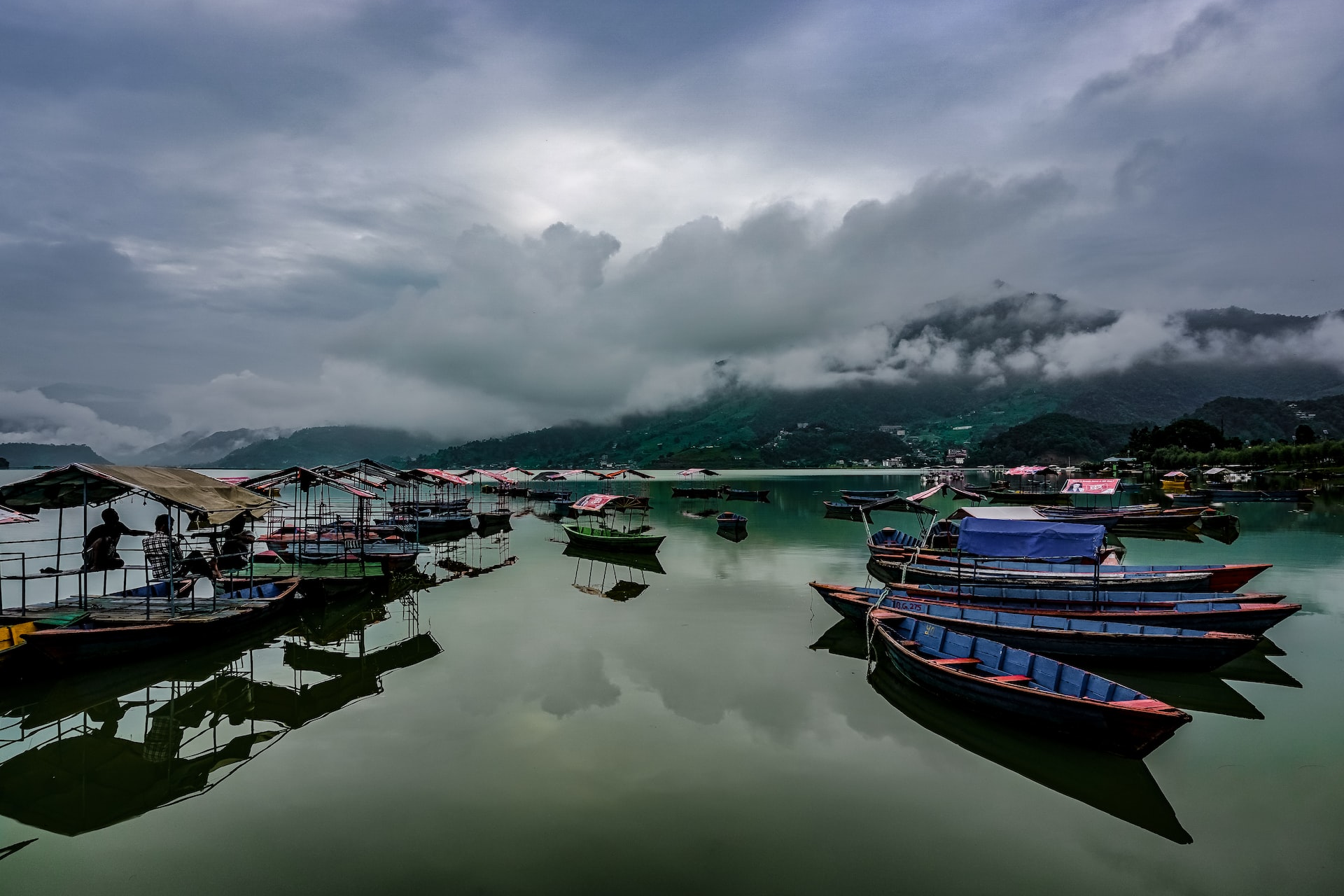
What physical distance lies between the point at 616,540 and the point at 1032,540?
788 inches

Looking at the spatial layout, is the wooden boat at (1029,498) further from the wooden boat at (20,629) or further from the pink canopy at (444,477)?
the wooden boat at (20,629)

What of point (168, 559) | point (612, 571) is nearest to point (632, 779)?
point (168, 559)

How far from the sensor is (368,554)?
26047 millimetres

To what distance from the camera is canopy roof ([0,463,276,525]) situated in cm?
1489

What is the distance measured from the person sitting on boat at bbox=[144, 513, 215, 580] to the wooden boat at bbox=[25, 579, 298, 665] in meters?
1.15

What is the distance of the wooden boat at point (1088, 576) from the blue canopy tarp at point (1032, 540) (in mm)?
520

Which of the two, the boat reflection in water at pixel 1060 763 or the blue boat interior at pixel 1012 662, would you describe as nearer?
the boat reflection in water at pixel 1060 763

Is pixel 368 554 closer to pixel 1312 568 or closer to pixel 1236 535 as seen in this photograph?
pixel 1312 568

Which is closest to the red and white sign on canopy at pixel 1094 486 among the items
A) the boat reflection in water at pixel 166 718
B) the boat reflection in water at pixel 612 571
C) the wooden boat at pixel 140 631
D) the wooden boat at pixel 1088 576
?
the wooden boat at pixel 1088 576

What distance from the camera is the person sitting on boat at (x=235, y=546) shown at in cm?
2234

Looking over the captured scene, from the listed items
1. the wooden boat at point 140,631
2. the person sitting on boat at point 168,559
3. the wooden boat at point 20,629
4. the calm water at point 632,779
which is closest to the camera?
the calm water at point 632,779

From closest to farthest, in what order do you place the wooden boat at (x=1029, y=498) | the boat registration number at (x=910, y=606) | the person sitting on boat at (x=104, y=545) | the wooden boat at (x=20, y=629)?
1. the wooden boat at (x=20, y=629)
2. the person sitting on boat at (x=104, y=545)
3. the boat registration number at (x=910, y=606)
4. the wooden boat at (x=1029, y=498)

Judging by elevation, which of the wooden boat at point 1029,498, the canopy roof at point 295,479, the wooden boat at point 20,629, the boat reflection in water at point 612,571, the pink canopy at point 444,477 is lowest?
the boat reflection in water at point 612,571

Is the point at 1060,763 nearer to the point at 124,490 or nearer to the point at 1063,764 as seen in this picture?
the point at 1063,764
